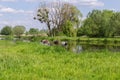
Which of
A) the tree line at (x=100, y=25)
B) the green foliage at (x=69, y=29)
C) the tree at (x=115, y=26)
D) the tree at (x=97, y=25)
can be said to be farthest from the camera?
the tree at (x=97, y=25)

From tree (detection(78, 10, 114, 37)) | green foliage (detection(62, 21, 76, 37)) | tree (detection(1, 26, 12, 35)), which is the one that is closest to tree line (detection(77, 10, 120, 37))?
tree (detection(78, 10, 114, 37))

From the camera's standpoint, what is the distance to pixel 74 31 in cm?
10362

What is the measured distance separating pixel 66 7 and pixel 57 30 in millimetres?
8933

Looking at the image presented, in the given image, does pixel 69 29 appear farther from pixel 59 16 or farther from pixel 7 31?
pixel 7 31

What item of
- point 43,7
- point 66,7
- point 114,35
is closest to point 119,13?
point 114,35

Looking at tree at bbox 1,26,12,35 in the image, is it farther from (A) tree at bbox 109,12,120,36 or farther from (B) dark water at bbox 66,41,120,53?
(B) dark water at bbox 66,41,120,53

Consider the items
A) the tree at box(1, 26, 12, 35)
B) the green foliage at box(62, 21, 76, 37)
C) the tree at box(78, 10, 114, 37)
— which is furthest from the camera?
the tree at box(1, 26, 12, 35)

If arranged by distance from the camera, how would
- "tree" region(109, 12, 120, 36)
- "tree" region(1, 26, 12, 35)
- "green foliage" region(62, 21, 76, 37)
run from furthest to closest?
"tree" region(1, 26, 12, 35) → "tree" region(109, 12, 120, 36) → "green foliage" region(62, 21, 76, 37)

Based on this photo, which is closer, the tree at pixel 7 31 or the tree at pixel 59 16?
the tree at pixel 59 16

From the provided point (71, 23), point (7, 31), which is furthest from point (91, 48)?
point (7, 31)

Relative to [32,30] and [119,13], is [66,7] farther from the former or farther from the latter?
[32,30]

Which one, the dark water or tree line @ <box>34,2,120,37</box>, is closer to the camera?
Answer: the dark water

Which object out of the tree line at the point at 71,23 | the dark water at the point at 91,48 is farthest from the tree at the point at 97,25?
the dark water at the point at 91,48

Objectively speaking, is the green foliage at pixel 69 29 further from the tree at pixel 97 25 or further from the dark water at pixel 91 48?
the dark water at pixel 91 48
